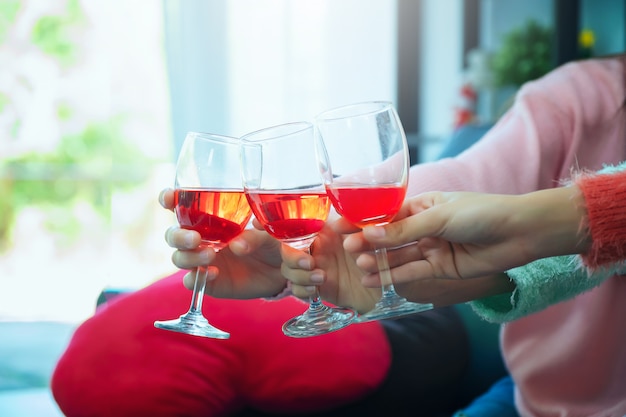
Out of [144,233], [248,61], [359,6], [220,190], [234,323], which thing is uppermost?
[359,6]

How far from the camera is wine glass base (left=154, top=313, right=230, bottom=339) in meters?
0.99

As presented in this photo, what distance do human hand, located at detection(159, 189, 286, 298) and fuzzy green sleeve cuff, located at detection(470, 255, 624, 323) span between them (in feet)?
1.28

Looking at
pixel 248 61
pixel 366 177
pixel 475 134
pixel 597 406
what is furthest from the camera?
pixel 248 61

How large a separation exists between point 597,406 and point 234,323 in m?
0.74

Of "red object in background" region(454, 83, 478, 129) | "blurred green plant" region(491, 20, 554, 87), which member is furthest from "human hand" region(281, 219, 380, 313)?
"red object in background" region(454, 83, 478, 129)

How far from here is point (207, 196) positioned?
1039 millimetres

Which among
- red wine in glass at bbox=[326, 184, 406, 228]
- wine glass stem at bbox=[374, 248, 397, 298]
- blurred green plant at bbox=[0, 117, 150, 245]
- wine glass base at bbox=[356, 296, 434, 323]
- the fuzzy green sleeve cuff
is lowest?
blurred green plant at bbox=[0, 117, 150, 245]

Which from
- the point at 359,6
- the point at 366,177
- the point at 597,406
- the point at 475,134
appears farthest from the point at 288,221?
the point at 359,6

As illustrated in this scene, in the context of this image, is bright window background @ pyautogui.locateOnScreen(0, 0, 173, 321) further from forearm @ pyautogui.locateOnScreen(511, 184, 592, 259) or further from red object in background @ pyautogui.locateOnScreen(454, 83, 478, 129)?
forearm @ pyautogui.locateOnScreen(511, 184, 592, 259)

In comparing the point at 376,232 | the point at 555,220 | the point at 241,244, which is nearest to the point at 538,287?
the point at 555,220

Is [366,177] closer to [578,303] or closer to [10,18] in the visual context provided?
[578,303]

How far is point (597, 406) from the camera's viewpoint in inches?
50.6

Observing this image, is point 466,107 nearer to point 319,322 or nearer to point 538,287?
point 538,287

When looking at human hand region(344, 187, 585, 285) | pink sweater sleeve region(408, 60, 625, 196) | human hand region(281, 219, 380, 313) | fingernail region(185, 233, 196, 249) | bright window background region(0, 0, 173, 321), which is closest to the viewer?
human hand region(344, 187, 585, 285)
